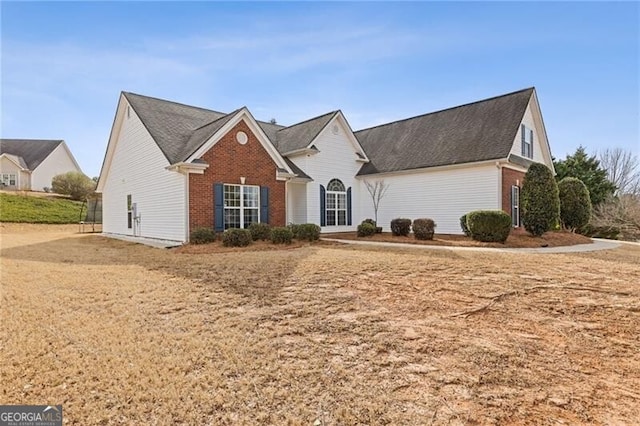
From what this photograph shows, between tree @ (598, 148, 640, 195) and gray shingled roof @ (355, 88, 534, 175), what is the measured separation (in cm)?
2424

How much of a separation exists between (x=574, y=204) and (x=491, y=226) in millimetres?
9562

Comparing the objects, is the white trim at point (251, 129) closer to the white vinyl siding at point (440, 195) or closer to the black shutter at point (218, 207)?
the black shutter at point (218, 207)

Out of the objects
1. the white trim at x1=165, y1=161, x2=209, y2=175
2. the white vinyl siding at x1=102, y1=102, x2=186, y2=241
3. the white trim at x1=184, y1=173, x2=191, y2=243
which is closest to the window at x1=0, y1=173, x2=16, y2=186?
the white vinyl siding at x1=102, y1=102, x2=186, y2=241

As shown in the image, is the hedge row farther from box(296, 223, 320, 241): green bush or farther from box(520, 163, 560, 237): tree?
box(520, 163, 560, 237): tree

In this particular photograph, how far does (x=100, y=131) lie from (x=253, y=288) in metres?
19.0

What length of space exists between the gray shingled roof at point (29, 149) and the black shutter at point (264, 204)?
125ft

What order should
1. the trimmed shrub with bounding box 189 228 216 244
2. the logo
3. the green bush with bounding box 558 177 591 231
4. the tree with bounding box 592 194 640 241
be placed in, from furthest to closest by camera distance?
the tree with bounding box 592 194 640 241 < the green bush with bounding box 558 177 591 231 < the trimmed shrub with bounding box 189 228 216 244 < the logo

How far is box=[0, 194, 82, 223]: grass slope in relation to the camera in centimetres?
2642

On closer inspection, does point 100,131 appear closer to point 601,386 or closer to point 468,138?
point 468,138

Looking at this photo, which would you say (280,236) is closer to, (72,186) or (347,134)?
(347,134)

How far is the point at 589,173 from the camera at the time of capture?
90.1 ft

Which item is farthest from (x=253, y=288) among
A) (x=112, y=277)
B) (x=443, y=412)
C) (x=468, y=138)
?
(x=468, y=138)

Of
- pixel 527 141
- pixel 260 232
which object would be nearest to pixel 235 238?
pixel 260 232

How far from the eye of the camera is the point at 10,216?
26062 millimetres
